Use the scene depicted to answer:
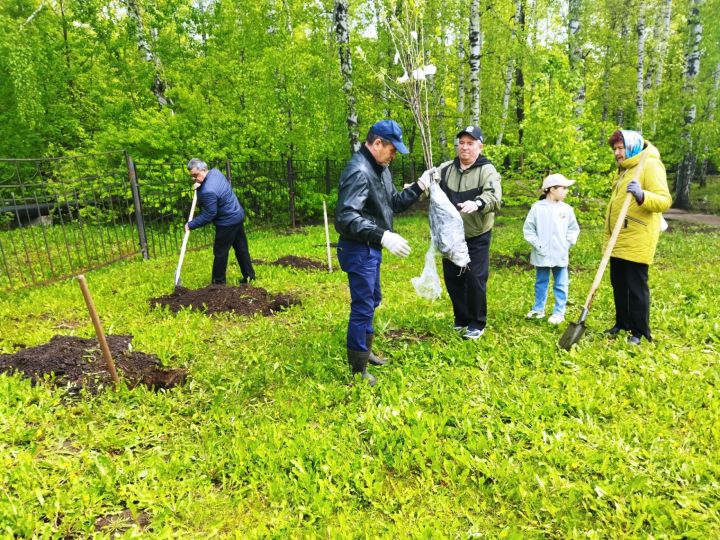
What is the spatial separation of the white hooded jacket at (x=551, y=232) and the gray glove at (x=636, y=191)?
1.02m

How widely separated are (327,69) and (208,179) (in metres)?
9.23

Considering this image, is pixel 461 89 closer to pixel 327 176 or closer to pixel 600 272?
pixel 327 176

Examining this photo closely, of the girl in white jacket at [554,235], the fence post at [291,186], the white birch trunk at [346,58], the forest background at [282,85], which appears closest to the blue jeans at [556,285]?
the girl in white jacket at [554,235]

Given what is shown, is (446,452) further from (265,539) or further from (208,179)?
(208,179)

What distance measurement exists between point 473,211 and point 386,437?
2.13 metres

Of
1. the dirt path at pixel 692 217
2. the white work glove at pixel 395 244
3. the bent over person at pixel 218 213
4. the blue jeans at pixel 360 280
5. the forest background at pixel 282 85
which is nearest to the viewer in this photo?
the white work glove at pixel 395 244

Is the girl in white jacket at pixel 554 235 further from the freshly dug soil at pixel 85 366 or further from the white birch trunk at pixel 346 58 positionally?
the white birch trunk at pixel 346 58

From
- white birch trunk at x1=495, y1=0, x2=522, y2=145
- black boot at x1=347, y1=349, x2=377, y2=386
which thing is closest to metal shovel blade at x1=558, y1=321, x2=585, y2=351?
black boot at x1=347, y1=349, x2=377, y2=386

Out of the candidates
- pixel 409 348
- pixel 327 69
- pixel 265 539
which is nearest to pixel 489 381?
pixel 409 348

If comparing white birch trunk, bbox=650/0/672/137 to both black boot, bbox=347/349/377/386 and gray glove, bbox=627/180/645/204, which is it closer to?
gray glove, bbox=627/180/645/204

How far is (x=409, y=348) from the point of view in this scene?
444 centimetres

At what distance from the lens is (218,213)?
640 centimetres

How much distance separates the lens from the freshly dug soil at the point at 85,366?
372 centimetres

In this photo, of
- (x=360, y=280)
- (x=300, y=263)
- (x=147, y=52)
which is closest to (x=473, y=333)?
(x=360, y=280)
